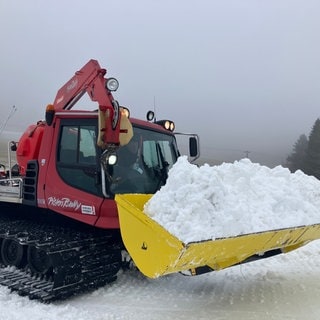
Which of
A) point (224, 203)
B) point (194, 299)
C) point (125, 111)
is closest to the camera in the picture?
point (224, 203)

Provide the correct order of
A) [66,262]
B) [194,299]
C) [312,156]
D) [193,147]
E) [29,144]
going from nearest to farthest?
[66,262], [194,299], [29,144], [193,147], [312,156]

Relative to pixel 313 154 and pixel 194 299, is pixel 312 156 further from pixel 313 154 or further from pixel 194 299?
pixel 194 299

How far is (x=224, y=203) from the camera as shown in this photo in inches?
184

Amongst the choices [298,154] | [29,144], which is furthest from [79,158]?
[298,154]

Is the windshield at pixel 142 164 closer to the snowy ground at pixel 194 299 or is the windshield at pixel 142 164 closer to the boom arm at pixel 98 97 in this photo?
the boom arm at pixel 98 97

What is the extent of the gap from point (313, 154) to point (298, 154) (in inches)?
481

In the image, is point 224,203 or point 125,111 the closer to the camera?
point 224,203

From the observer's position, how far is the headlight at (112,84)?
608cm

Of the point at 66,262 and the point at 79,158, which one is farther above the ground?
the point at 79,158

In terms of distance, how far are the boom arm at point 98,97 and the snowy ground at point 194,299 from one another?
1899 mm

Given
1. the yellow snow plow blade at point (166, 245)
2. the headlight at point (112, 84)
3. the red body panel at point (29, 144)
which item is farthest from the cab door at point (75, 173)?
the yellow snow plow blade at point (166, 245)

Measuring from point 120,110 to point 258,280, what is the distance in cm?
307

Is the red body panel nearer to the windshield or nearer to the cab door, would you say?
the cab door

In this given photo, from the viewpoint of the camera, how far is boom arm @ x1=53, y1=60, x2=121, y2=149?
567 cm
